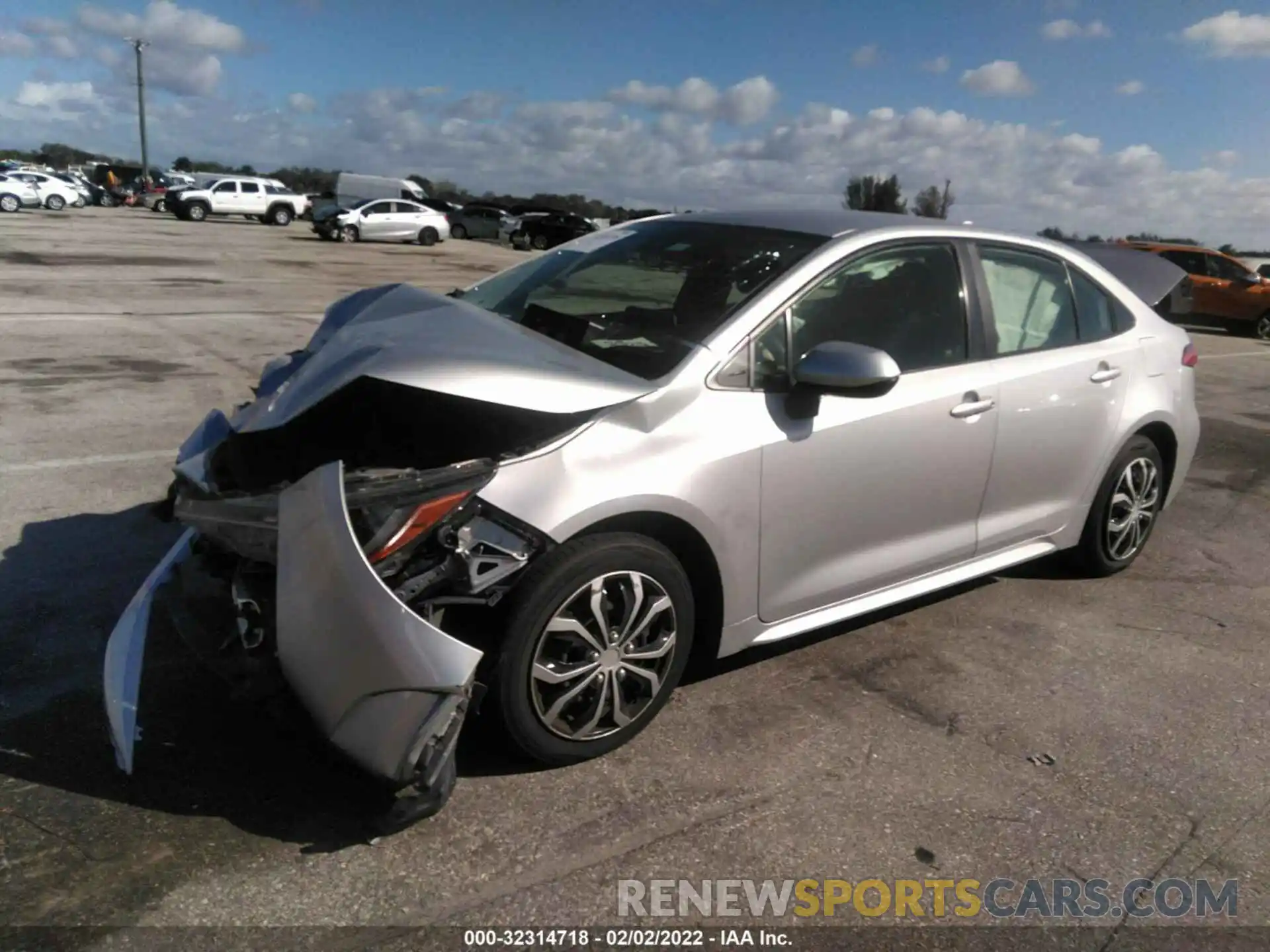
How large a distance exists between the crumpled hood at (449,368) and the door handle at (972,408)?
1.37 meters

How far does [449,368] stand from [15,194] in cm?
4805

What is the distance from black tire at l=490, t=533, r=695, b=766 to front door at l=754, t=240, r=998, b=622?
43 centimetres

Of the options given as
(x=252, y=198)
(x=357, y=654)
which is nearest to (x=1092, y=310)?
(x=357, y=654)

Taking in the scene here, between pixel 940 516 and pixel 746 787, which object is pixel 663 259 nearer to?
pixel 940 516

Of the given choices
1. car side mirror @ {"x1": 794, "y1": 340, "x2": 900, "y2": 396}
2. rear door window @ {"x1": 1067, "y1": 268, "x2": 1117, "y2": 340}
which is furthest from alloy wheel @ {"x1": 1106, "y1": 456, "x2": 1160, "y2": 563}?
car side mirror @ {"x1": 794, "y1": 340, "x2": 900, "y2": 396}

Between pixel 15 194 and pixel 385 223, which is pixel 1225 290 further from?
pixel 15 194

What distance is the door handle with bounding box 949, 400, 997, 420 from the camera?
3887mm

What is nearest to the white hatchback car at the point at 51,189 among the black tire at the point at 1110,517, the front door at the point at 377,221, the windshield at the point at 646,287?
the front door at the point at 377,221

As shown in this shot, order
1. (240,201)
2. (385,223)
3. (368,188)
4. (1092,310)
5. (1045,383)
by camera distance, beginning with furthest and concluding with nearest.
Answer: (368,188) → (240,201) → (385,223) → (1092,310) → (1045,383)

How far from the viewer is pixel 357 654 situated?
257 cm

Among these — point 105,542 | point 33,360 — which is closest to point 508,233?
point 33,360

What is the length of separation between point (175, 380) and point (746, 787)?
23.8 ft

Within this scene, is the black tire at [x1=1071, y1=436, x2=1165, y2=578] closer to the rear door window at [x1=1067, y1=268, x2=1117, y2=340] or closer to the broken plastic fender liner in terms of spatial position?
the rear door window at [x1=1067, y1=268, x2=1117, y2=340]

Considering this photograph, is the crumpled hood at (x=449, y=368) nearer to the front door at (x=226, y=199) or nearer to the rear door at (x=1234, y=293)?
the rear door at (x=1234, y=293)
